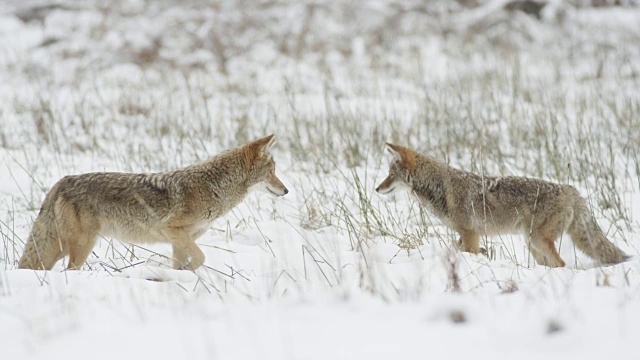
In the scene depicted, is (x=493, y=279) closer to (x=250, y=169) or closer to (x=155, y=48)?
(x=250, y=169)

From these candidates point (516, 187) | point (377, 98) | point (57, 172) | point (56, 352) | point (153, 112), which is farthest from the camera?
point (377, 98)

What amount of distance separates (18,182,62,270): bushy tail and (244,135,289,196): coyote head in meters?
1.67

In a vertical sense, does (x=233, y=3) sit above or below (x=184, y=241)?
above

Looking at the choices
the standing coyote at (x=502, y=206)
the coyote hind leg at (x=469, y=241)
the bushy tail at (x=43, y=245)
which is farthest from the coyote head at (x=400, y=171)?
the bushy tail at (x=43, y=245)

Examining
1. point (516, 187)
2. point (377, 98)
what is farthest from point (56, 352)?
point (377, 98)

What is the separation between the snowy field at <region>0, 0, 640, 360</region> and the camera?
302 centimetres

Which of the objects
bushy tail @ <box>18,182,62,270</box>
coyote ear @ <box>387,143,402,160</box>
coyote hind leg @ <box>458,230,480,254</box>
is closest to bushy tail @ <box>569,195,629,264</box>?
coyote hind leg @ <box>458,230,480,254</box>

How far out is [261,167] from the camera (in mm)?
5902

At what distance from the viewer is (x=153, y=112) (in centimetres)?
1163

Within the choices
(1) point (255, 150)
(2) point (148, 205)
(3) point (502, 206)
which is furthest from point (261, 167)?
(3) point (502, 206)

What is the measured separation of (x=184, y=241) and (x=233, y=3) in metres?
16.0

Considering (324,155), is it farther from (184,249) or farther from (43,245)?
(43,245)

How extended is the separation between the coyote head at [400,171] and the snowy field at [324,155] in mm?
282

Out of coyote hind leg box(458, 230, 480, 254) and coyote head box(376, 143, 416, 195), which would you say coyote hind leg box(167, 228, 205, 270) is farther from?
coyote hind leg box(458, 230, 480, 254)
